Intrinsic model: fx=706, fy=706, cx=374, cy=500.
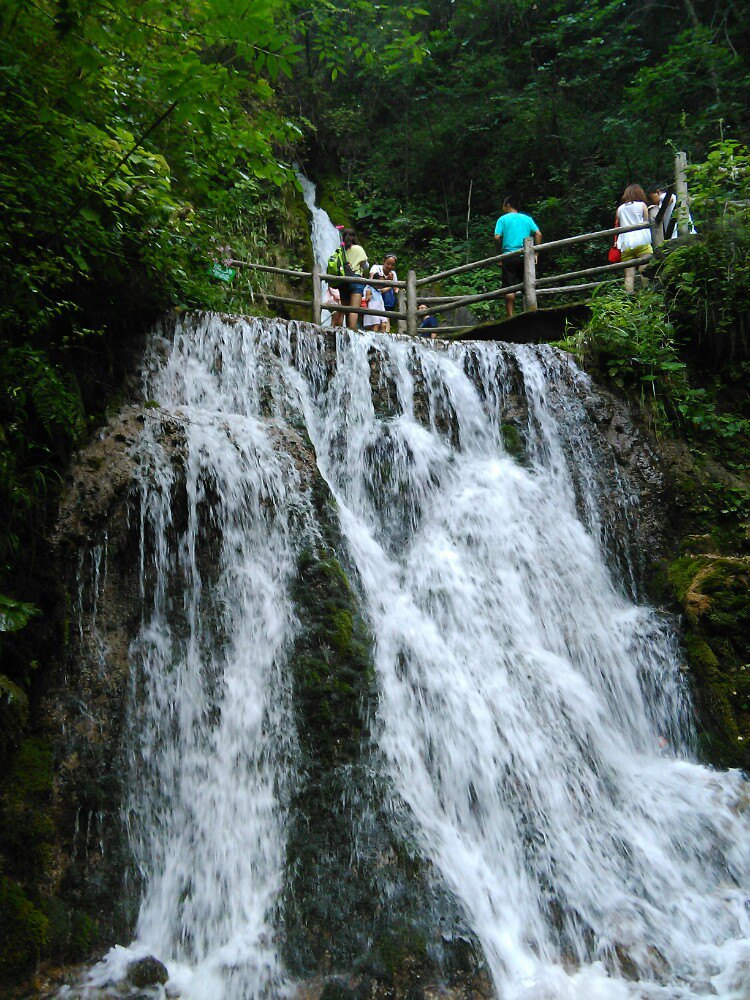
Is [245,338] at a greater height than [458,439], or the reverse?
[245,338]

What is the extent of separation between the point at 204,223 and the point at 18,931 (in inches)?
230

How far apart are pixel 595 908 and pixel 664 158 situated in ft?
49.9

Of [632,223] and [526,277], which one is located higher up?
[632,223]

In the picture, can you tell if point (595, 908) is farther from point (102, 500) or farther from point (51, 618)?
point (102, 500)

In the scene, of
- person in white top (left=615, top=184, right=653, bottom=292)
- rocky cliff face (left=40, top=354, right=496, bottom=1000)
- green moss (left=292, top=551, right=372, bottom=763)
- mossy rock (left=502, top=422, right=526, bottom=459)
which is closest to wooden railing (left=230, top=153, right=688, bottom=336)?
person in white top (left=615, top=184, right=653, bottom=292)

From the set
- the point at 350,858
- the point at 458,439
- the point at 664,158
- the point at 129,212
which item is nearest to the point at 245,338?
the point at 129,212

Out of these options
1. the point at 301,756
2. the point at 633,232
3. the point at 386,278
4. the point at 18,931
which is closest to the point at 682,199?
the point at 633,232

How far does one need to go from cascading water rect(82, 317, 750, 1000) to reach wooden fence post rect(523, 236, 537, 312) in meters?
3.31

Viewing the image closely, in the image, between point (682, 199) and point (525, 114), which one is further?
point (525, 114)

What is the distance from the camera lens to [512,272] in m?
10.7

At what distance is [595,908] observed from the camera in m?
4.08

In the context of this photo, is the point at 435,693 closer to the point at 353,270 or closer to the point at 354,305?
the point at 354,305

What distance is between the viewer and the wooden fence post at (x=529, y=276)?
9766 mm

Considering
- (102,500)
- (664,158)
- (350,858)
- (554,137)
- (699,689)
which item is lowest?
(350,858)
